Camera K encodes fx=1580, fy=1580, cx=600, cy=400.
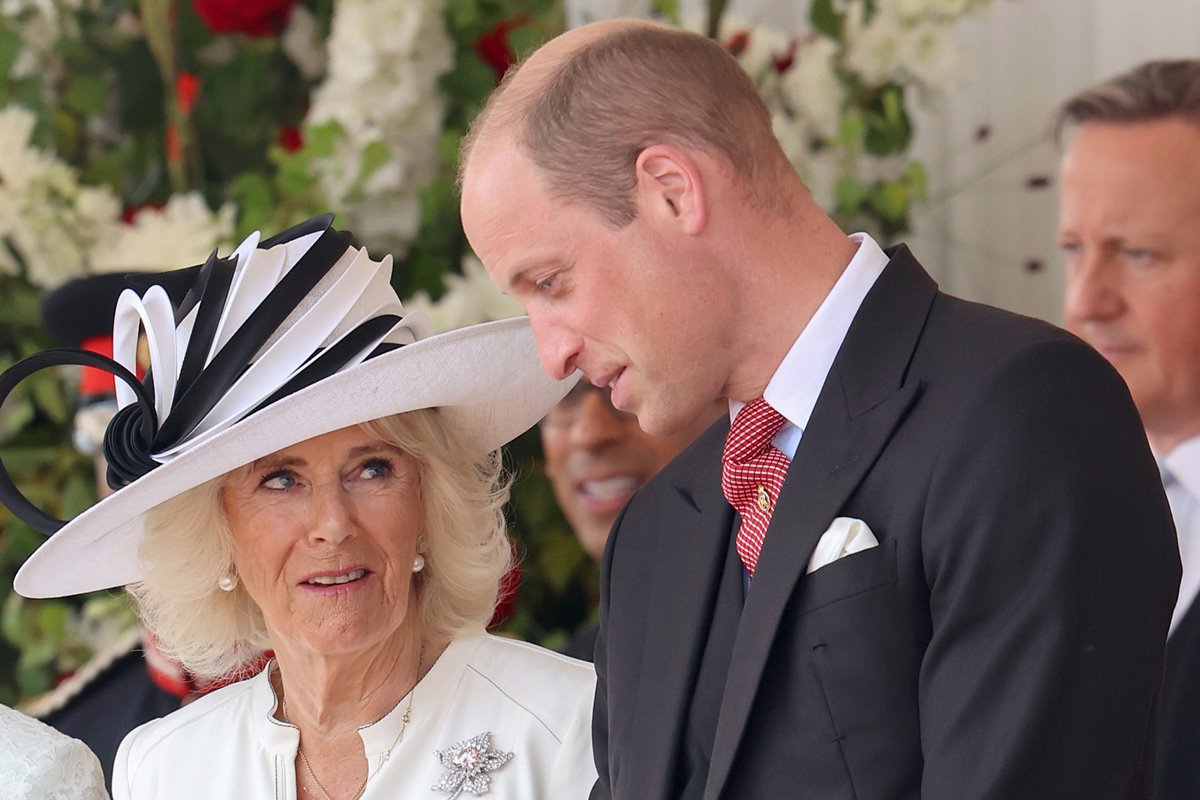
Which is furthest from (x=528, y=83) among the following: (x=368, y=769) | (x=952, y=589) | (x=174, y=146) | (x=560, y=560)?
(x=174, y=146)

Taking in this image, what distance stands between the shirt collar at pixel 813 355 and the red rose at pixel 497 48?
1654mm

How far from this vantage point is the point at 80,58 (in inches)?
134

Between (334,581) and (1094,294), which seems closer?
(334,581)

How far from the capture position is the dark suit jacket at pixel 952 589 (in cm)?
129

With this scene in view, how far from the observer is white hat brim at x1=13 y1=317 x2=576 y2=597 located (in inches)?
74.2

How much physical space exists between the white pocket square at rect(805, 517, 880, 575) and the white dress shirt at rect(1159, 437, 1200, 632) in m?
1.18

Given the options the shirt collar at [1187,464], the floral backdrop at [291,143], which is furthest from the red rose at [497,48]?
the shirt collar at [1187,464]

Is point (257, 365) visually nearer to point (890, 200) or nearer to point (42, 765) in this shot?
point (42, 765)

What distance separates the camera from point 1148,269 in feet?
8.46

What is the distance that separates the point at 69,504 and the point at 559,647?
106 centimetres

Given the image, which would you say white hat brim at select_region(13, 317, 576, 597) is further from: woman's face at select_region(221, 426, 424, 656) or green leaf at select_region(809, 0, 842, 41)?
green leaf at select_region(809, 0, 842, 41)

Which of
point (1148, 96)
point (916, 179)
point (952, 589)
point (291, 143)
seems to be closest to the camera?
point (952, 589)

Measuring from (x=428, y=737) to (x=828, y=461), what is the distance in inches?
32.6

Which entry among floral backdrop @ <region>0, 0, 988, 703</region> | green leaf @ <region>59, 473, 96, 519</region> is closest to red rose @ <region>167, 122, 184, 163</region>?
floral backdrop @ <region>0, 0, 988, 703</region>
